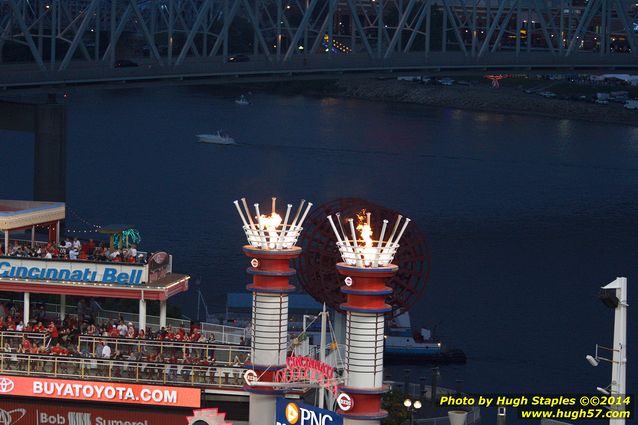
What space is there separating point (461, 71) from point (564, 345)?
42.9 m

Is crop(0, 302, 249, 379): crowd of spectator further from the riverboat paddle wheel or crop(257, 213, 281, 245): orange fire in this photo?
the riverboat paddle wheel

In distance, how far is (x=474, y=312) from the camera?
74.4m

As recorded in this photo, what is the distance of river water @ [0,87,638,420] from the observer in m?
72.0

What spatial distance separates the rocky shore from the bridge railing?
413 feet

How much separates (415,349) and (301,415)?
32289mm

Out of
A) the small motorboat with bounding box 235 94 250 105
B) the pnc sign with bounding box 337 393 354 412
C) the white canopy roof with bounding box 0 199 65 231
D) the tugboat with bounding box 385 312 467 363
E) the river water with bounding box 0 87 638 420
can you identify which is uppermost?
the white canopy roof with bounding box 0 199 65 231

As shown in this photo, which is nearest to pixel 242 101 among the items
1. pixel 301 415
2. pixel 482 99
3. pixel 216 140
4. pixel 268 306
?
pixel 482 99

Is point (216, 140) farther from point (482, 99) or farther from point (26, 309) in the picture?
point (26, 309)

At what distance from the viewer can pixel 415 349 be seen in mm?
67312

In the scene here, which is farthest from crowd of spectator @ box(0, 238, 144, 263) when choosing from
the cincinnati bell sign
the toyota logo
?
the cincinnati bell sign

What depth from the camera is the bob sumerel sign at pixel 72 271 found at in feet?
141

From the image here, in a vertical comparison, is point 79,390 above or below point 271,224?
below

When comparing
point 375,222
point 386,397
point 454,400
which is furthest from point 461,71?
point 454,400

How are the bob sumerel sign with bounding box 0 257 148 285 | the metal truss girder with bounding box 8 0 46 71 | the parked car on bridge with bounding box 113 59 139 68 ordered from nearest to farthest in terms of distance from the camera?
the bob sumerel sign with bounding box 0 257 148 285 < the metal truss girder with bounding box 8 0 46 71 < the parked car on bridge with bounding box 113 59 139 68
